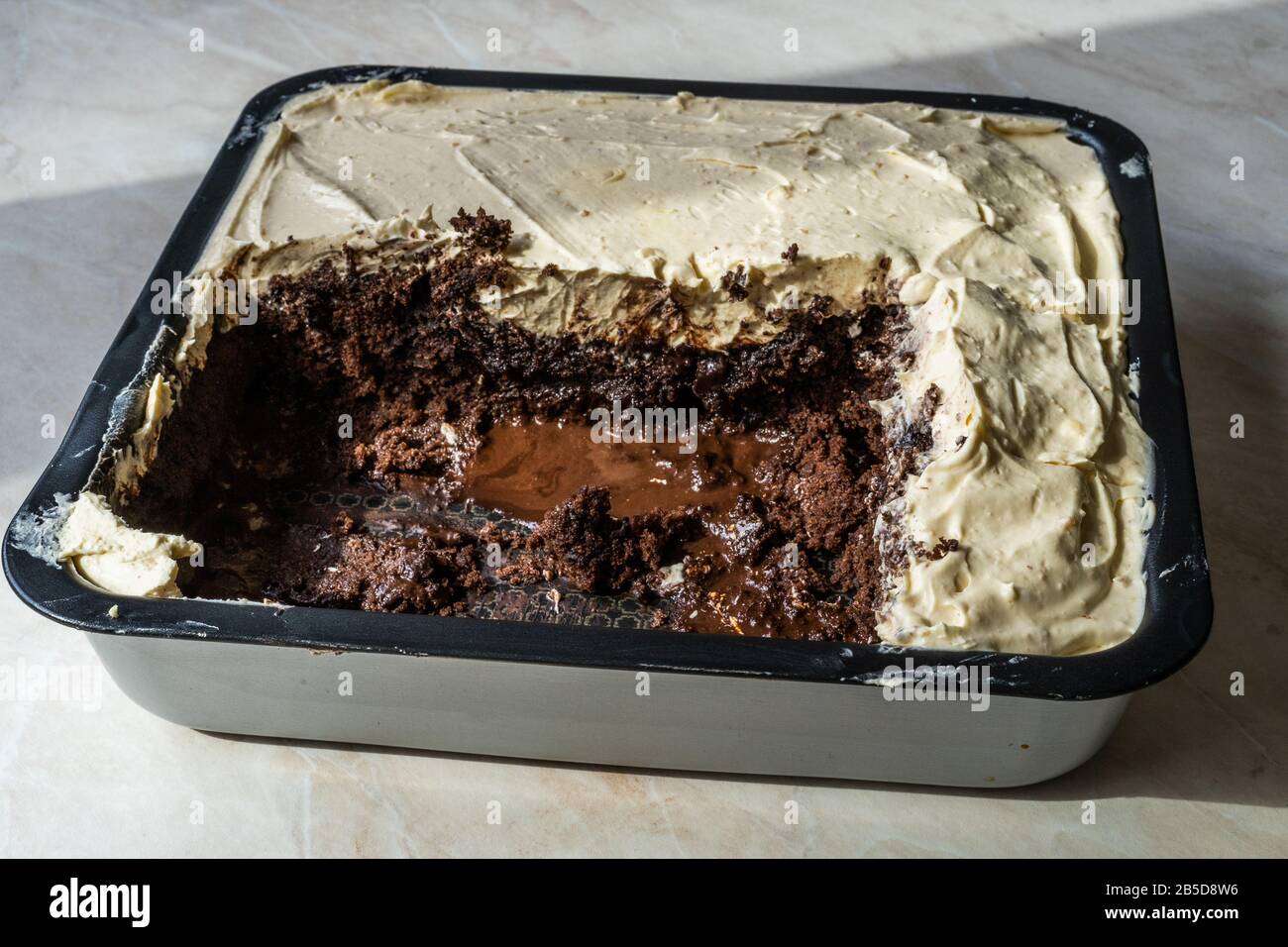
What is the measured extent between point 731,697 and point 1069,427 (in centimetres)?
94

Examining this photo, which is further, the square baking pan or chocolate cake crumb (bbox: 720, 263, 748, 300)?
chocolate cake crumb (bbox: 720, 263, 748, 300)

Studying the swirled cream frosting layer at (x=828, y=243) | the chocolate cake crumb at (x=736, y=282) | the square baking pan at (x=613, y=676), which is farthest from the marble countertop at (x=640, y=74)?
the chocolate cake crumb at (x=736, y=282)

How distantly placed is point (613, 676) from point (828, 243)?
123cm

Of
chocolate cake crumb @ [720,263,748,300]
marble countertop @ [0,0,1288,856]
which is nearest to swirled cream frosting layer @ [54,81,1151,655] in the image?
chocolate cake crumb @ [720,263,748,300]

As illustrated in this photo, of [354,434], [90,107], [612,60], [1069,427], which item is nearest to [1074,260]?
[1069,427]

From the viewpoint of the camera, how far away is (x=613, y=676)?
2.58 metres

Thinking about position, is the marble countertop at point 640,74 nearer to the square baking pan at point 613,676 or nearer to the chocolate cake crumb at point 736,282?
the square baking pan at point 613,676

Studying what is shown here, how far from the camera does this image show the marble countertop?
2.89 metres

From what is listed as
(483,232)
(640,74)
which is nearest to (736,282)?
(483,232)

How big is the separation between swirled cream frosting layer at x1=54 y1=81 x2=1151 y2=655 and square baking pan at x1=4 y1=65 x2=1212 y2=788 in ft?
0.34

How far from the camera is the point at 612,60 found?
5.27 m

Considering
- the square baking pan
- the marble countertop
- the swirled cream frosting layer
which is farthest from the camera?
the marble countertop

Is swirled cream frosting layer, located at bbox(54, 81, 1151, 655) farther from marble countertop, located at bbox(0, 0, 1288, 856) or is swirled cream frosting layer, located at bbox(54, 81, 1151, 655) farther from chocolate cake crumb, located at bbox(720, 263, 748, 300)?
marble countertop, located at bbox(0, 0, 1288, 856)

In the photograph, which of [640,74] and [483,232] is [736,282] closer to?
[483,232]
